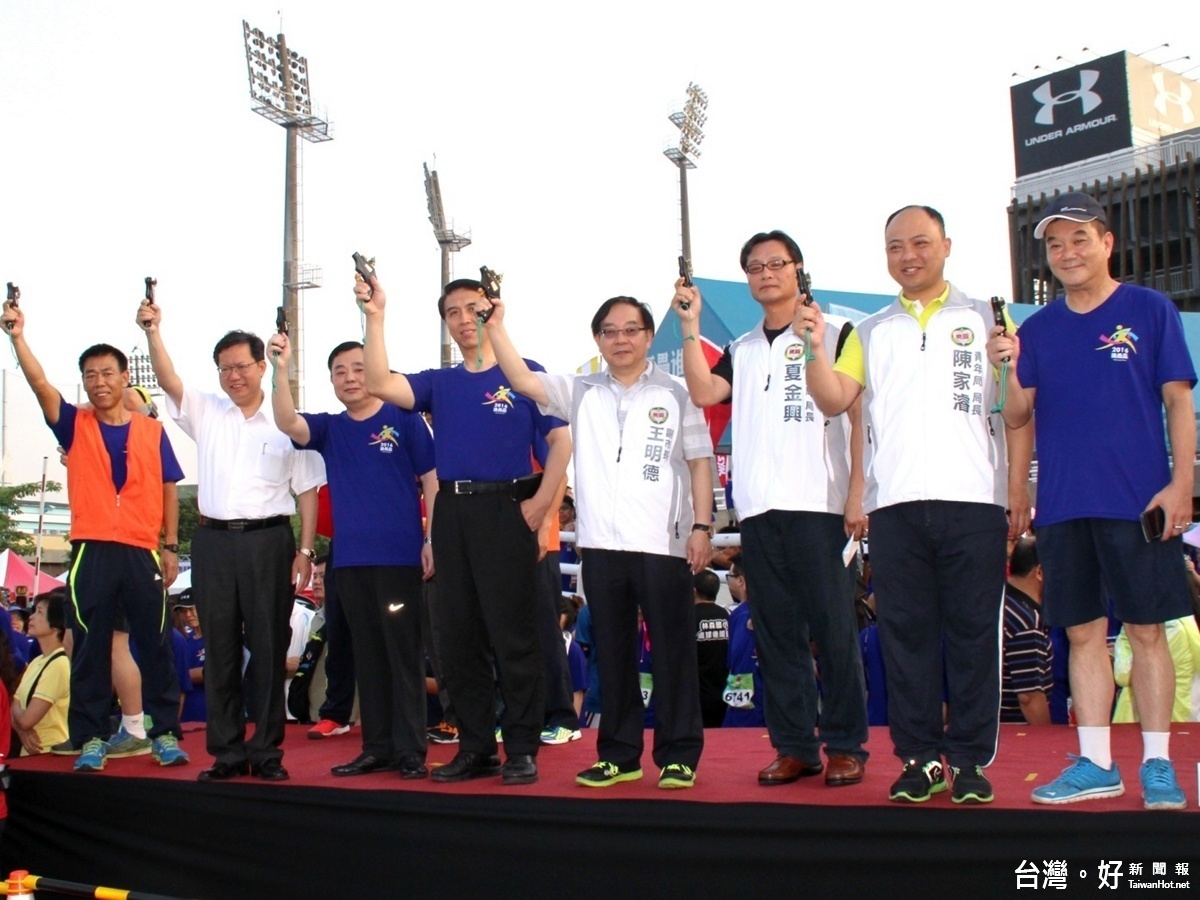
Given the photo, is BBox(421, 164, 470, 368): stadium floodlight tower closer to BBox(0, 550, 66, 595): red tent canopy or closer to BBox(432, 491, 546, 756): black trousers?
BBox(0, 550, 66, 595): red tent canopy

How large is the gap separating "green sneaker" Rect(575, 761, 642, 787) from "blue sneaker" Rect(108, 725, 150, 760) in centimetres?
249

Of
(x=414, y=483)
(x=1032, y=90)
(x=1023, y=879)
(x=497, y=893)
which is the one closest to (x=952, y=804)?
(x=1023, y=879)

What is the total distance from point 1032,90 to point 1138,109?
3711 millimetres

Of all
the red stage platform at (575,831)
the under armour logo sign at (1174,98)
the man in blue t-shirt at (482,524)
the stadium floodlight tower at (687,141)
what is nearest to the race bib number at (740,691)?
the red stage platform at (575,831)

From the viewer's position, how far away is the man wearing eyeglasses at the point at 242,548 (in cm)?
474

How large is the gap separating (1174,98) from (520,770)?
142 feet

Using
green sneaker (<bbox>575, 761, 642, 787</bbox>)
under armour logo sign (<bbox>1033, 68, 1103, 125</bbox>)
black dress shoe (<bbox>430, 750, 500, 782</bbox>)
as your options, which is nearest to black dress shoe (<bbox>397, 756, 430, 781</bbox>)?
black dress shoe (<bbox>430, 750, 500, 782</bbox>)

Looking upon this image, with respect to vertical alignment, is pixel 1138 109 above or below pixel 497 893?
above

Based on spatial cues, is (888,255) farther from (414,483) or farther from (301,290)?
(301,290)

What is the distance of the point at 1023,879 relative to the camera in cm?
307

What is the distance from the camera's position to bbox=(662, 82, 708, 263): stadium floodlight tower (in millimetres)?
25219

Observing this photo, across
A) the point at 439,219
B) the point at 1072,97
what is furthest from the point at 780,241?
the point at 1072,97

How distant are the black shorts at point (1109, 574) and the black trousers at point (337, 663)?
138 inches

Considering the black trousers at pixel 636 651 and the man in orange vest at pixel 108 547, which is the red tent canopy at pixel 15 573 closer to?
the man in orange vest at pixel 108 547
